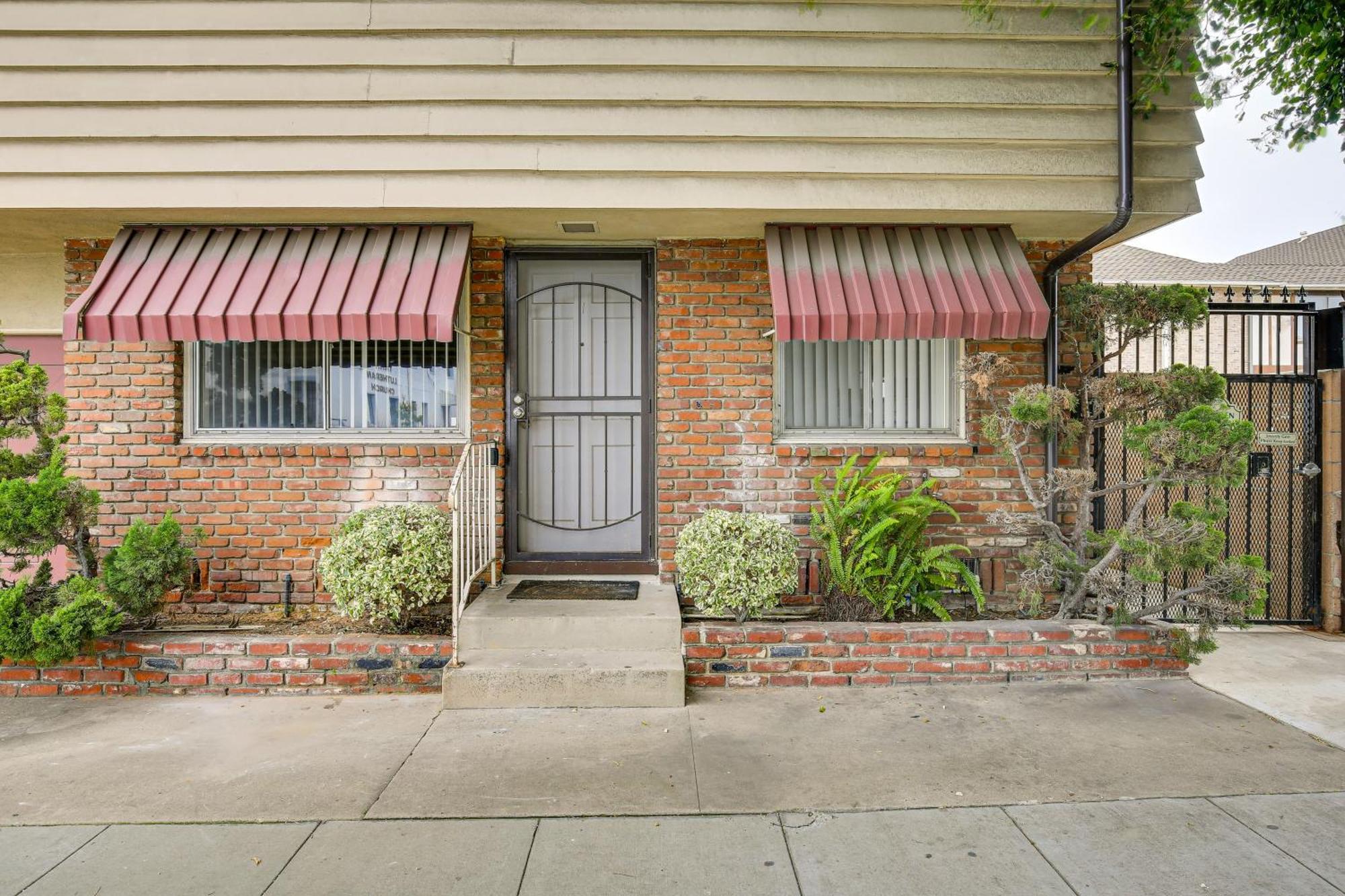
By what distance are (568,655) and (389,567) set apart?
45.5 inches

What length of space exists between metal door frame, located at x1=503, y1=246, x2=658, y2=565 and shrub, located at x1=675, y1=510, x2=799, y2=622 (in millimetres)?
910

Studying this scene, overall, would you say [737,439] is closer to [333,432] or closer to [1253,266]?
[333,432]

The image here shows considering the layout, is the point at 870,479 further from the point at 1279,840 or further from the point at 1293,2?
the point at 1293,2

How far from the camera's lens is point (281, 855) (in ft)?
8.77

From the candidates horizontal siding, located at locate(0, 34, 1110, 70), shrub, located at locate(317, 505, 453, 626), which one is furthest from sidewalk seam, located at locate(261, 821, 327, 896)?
horizontal siding, located at locate(0, 34, 1110, 70)

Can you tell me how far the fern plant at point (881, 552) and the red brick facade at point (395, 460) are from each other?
366 mm

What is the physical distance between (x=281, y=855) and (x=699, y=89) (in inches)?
168

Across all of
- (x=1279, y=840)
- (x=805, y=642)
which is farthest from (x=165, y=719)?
(x=1279, y=840)

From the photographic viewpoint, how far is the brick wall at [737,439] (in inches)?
201

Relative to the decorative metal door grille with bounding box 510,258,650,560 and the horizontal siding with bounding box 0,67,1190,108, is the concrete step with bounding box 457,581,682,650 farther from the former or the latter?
the horizontal siding with bounding box 0,67,1190,108

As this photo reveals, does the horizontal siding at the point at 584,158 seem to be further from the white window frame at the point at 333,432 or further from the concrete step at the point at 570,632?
the concrete step at the point at 570,632

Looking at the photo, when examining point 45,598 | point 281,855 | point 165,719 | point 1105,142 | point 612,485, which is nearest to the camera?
point 281,855

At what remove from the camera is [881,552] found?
4.66 metres

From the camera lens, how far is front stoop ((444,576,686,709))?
399cm
